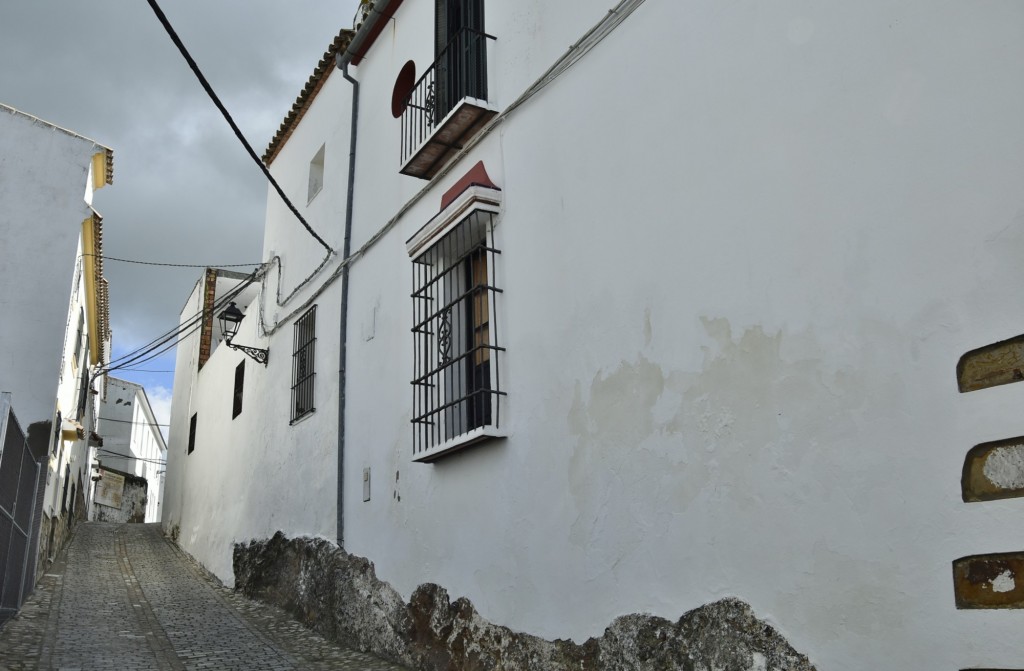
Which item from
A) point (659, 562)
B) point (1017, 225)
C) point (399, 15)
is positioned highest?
point (399, 15)

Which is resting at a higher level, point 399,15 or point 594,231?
point 399,15

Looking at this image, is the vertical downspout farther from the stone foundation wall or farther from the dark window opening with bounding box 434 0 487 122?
the dark window opening with bounding box 434 0 487 122

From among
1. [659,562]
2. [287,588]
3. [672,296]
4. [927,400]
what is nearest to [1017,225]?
[927,400]

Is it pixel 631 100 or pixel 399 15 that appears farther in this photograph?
pixel 399 15

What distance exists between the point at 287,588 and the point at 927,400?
6.72 meters

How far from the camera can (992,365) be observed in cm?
311

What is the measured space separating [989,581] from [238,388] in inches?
409

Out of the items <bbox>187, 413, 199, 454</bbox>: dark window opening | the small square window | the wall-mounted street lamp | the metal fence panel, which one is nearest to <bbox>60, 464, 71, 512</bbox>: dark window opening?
<bbox>187, 413, 199, 454</bbox>: dark window opening

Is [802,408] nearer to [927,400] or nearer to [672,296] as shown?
[927,400]

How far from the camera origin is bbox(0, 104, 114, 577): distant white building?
33.1 feet

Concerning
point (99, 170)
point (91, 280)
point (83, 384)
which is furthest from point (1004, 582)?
point (83, 384)

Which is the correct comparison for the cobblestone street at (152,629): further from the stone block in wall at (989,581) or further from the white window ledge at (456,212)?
the stone block in wall at (989,581)

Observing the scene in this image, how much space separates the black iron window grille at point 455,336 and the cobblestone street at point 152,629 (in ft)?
5.70

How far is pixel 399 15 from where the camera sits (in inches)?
328
